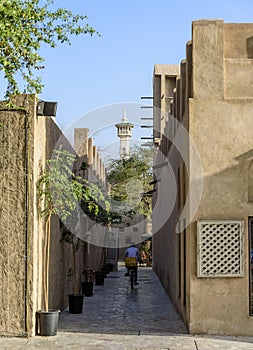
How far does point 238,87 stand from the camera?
37.3 ft

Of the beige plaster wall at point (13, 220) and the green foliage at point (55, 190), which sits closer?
the beige plaster wall at point (13, 220)

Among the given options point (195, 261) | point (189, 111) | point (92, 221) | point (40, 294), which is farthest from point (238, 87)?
point (92, 221)

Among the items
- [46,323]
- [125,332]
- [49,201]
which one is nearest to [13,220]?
[49,201]

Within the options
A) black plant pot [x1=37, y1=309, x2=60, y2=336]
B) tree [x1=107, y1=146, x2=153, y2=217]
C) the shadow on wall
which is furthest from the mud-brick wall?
tree [x1=107, y1=146, x2=153, y2=217]

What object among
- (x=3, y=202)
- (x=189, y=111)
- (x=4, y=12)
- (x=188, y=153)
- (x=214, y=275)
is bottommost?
(x=214, y=275)

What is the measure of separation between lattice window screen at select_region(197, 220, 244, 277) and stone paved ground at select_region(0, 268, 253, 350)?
1.16m

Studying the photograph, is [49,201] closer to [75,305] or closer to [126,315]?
[75,305]

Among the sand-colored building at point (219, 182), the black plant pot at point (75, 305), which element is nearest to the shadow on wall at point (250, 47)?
the sand-colored building at point (219, 182)

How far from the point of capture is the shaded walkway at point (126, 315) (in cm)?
1173

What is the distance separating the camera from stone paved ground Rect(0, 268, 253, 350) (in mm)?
10070

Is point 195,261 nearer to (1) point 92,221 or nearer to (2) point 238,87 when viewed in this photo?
(2) point 238,87

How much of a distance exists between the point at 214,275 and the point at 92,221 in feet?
34.0

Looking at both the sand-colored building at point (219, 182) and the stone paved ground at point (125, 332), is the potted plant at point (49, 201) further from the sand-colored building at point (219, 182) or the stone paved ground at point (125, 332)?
the sand-colored building at point (219, 182)

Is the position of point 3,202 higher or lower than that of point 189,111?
lower
